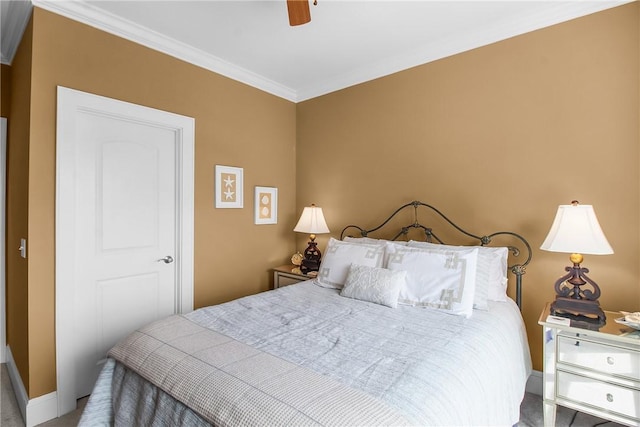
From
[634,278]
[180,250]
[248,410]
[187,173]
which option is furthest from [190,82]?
[634,278]

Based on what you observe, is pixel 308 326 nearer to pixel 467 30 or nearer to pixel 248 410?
pixel 248 410

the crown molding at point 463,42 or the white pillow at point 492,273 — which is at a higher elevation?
the crown molding at point 463,42

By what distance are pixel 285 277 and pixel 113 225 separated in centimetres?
161

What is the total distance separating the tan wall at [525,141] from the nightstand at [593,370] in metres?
0.55

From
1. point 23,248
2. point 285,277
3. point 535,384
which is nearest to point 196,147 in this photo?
point 23,248

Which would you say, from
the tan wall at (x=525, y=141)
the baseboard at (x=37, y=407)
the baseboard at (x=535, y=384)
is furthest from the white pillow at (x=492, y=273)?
the baseboard at (x=37, y=407)

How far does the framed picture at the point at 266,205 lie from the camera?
3475 mm

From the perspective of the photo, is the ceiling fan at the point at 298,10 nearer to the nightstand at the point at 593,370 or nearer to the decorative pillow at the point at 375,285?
the decorative pillow at the point at 375,285

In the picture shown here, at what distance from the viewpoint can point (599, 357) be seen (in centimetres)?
171

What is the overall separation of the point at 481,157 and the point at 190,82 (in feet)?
8.34

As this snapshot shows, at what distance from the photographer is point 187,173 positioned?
2.84 metres

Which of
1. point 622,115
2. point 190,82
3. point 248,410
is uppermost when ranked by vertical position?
point 190,82

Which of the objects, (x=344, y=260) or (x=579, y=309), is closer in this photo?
(x=579, y=309)

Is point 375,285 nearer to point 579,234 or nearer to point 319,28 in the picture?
point 579,234
